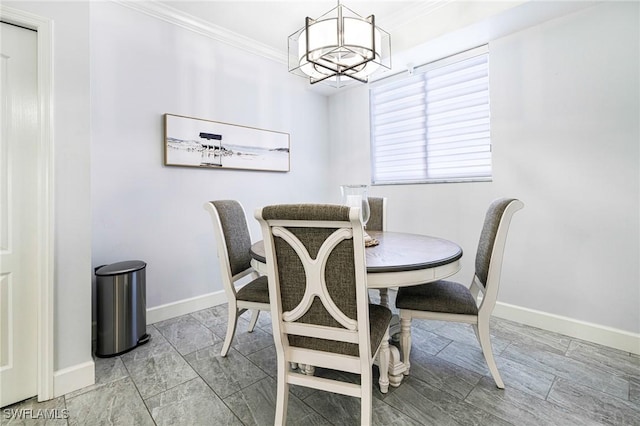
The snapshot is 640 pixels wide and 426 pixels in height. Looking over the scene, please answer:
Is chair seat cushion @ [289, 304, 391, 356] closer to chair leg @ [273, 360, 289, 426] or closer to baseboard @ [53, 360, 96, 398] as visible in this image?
chair leg @ [273, 360, 289, 426]

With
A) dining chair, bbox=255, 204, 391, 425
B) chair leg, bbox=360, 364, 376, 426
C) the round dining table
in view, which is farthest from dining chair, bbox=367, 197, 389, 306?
chair leg, bbox=360, 364, 376, 426

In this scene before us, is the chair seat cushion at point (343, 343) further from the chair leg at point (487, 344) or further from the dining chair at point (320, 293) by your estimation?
the chair leg at point (487, 344)

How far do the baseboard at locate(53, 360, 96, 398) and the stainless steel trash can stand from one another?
0.32 meters

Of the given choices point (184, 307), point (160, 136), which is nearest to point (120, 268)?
point (184, 307)

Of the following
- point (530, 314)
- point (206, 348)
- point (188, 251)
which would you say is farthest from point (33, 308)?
point (530, 314)

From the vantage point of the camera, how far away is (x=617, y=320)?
2092 millimetres

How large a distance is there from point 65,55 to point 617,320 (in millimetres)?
3939

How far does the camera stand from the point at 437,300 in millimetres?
1649

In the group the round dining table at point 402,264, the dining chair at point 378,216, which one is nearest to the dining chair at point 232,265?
the round dining table at point 402,264

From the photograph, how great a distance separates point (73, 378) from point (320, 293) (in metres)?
1.59

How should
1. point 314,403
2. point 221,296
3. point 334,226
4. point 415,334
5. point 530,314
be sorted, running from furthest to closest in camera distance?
1. point 221,296
2. point 530,314
3. point 415,334
4. point 314,403
5. point 334,226

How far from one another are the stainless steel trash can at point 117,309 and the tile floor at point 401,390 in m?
0.09

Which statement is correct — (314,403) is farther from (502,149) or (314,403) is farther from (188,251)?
(502,149)

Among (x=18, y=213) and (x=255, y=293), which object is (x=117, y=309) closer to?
(x=18, y=213)
